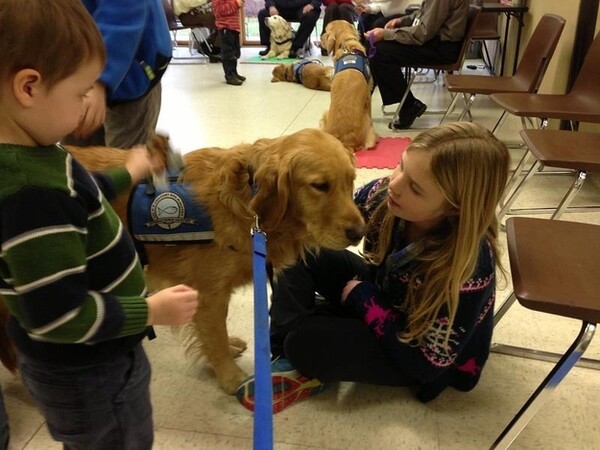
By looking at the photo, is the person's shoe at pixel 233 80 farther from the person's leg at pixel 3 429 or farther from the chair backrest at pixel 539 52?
the person's leg at pixel 3 429

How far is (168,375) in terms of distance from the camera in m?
1.88

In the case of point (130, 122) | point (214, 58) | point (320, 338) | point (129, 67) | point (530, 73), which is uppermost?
point (129, 67)

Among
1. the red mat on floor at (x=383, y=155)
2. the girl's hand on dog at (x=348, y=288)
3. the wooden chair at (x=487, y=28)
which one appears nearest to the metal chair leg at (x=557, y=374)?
the girl's hand on dog at (x=348, y=288)

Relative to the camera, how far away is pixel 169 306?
90 cm

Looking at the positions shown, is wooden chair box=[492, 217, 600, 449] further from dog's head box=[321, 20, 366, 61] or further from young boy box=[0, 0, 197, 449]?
dog's head box=[321, 20, 366, 61]

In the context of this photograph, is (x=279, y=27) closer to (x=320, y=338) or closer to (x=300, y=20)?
(x=300, y=20)

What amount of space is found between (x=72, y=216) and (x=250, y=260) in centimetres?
94

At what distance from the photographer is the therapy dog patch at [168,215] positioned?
5.09ft

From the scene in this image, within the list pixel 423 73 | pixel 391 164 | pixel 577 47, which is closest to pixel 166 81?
pixel 423 73

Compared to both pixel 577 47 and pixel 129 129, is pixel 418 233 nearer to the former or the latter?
pixel 129 129

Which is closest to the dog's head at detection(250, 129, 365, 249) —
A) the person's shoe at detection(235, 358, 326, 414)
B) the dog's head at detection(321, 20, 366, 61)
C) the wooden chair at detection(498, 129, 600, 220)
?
the person's shoe at detection(235, 358, 326, 414)

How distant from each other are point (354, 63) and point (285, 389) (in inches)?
129

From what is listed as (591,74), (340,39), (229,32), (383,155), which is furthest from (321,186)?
(229,32)

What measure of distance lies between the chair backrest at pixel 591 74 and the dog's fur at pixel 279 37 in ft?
18.1
